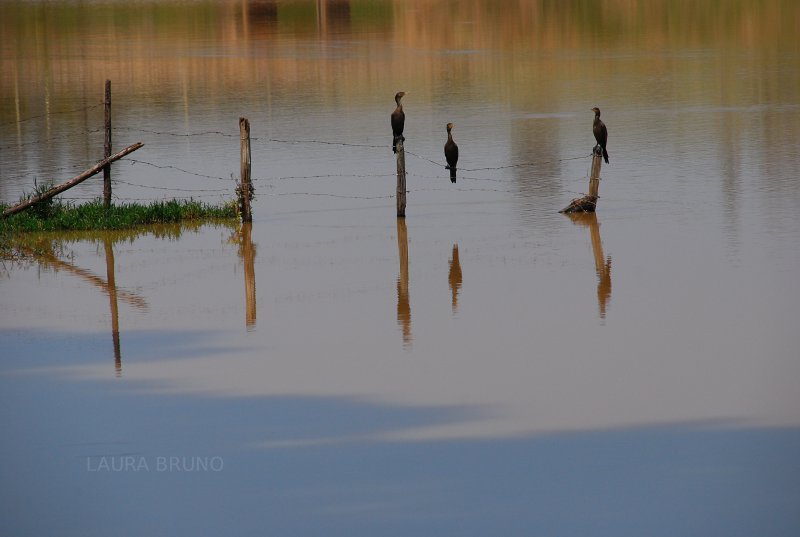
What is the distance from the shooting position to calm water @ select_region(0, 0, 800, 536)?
10.8 meters

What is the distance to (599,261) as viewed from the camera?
20.0 meters

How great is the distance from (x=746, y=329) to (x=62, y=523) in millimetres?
8540

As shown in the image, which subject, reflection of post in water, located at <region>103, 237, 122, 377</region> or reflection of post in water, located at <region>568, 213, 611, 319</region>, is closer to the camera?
reflection of post in water, located at <region>103, 237, 122, 377</region>

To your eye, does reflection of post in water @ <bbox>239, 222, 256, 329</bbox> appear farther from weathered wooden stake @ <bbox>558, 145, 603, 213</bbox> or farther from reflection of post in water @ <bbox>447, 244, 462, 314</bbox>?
weathered wooden stake @ <bbox>558, 145, 603, 213</bbox>

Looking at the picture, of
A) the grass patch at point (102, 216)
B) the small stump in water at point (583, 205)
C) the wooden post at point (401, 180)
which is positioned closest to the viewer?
the wooden post at point (401, 180)

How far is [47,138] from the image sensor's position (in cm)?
3869

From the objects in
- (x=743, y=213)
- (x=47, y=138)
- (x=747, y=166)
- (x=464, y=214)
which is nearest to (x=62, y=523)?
(x=464, y=214)

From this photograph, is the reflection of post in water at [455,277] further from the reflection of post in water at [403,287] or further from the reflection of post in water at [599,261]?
the reflection of post in water at [599,261]

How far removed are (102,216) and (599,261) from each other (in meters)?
8.06

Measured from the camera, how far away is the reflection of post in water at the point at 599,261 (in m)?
17.6

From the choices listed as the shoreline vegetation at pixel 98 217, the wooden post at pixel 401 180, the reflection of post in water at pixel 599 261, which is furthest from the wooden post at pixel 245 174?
the reflection of post in water at pixel 599 261

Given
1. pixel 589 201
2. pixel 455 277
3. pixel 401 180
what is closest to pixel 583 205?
pixel 589 201

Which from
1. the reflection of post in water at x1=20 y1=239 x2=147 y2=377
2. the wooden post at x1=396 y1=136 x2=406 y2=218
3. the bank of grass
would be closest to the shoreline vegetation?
the bank of grass

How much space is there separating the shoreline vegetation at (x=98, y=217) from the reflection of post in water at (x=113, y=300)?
57 centimetres
